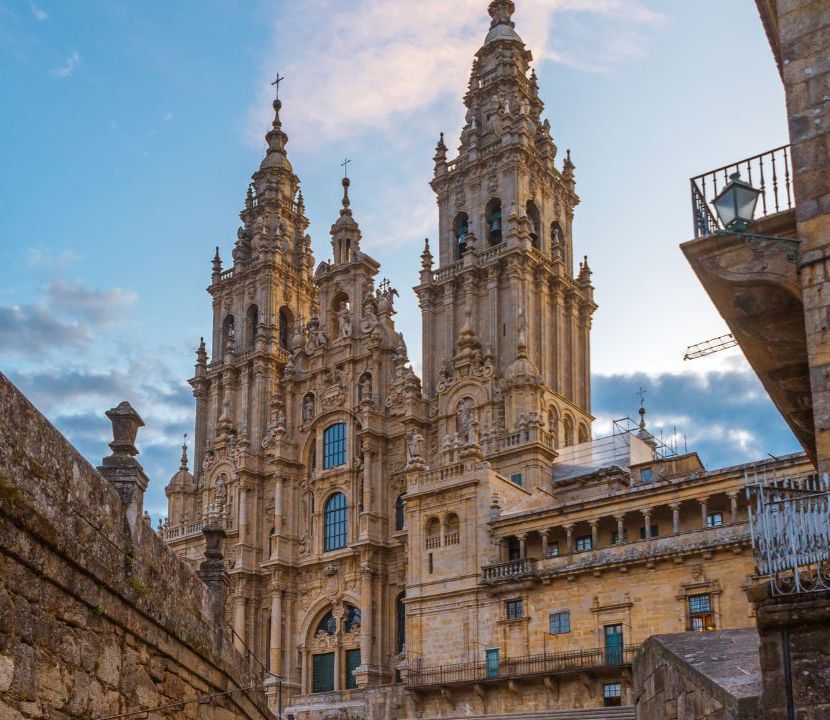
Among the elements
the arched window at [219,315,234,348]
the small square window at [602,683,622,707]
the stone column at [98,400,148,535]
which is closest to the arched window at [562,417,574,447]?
the small square window at [602,683,622,707]

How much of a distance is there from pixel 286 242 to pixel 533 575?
104 feet

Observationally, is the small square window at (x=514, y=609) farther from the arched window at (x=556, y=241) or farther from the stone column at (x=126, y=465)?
the stone column at (x=126, y=465)

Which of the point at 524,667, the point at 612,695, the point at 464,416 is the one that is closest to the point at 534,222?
the point at 464,416

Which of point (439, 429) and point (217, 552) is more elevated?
point (439, 429)

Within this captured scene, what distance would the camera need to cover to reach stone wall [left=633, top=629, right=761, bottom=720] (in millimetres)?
9031

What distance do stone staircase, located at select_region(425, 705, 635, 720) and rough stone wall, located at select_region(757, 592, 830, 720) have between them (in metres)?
21.3

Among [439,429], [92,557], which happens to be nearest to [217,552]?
[92,557]

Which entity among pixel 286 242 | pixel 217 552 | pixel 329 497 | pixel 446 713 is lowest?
pixel 446 713

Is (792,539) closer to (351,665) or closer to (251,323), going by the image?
(351,665)

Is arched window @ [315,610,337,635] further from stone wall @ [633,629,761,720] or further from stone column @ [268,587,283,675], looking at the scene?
stone wall @ [633,629,761,720]

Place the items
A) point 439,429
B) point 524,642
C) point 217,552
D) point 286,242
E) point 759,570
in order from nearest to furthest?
1. point 759,570
2. point 217,552
3. point 524,642
4. point 439,429
5. point 286,242

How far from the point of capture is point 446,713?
38.2m

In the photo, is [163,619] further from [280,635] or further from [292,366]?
[292,366]

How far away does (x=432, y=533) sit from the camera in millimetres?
42031
